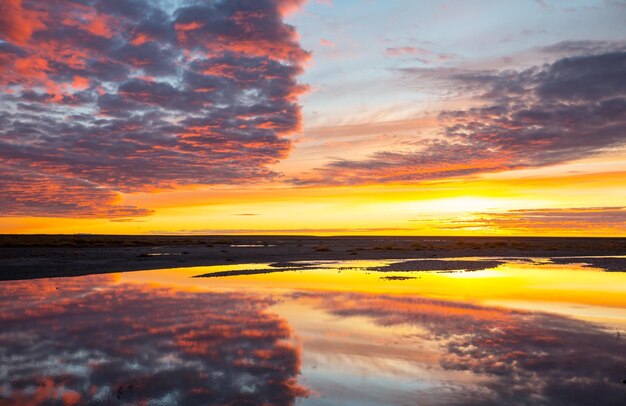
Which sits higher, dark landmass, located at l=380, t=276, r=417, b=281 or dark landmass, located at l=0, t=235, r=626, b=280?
dark landmass, located at l=0, t=235, r=626, b=280

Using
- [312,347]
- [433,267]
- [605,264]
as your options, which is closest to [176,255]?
[433,267]

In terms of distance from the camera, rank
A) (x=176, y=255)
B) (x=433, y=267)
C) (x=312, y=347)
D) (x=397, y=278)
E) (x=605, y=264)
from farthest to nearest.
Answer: (x=176, y=255), (x=605, y=264), (x=433, y=267), (x=397, y=278), (x=312, y=347)

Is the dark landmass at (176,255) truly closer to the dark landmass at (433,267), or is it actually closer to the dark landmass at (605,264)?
the dark landmass at (605,264)

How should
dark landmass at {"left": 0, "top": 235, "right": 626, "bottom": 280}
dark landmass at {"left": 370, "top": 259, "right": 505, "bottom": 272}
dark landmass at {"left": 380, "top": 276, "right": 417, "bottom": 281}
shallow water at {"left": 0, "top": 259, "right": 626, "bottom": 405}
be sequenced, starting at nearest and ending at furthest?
shallow water at {"left": 0, "top": 259, "right": 626, "bottom": 405} < dark landmass at {"left": 380, "top": 276, "right": 417, "bottom": 281} < dark landmass at {"left": 370, "top": 259, "right": 505, "bottom": 272} < dark landmass at {"left": 0, "top": 235, "right": 626, "bottom": 280}

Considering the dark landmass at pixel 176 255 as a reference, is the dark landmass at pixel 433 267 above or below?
below

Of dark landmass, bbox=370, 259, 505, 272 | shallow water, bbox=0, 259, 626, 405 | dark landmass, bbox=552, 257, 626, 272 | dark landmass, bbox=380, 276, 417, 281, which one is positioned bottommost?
shallow water, bbox=0, 259, 626, 405

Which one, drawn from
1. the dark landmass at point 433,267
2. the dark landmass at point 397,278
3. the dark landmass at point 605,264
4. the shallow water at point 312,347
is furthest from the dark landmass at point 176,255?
the shallow water at point 312,347

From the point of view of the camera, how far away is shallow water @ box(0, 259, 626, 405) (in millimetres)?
9039

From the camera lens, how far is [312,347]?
12.5 m

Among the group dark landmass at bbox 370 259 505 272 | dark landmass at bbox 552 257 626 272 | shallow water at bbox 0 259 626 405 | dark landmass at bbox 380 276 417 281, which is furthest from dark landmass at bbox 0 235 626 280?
shallow water at bbox 0 259 626 405

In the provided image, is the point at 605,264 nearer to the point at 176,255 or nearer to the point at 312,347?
the point at 312,347

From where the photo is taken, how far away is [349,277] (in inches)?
1255

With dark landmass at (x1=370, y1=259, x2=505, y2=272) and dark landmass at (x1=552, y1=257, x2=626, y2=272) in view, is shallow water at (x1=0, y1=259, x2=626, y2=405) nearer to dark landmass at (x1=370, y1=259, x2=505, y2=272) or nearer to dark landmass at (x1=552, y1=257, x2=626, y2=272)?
dark landmass at (x1=370, y1=259, x2=505, y2=272)

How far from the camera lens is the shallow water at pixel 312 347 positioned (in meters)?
9.04
